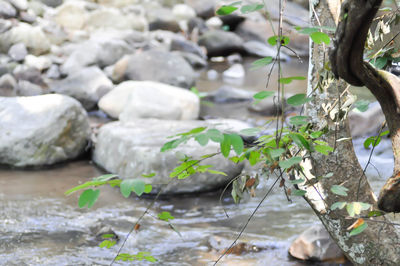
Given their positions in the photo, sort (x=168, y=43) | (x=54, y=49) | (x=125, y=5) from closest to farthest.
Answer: (x=54, y=49), (x=168, y=43), (x=125, y=5)

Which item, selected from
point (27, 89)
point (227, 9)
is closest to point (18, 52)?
point (27, 89)

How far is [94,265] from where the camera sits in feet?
10.8

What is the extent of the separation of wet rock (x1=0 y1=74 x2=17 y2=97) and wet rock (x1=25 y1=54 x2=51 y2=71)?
1.43 metres

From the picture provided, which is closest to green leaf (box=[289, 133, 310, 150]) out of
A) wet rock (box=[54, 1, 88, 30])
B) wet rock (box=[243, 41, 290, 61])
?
wet rock (box=[243, 41, 290, 61])

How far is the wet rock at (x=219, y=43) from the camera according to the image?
12172 mm

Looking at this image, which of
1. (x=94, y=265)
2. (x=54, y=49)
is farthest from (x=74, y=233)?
(x=54, y=49)

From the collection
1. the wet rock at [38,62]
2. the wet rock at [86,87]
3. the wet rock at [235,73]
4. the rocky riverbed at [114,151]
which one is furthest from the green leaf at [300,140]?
the wet rock at [235,73]

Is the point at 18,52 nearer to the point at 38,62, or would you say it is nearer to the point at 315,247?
the point at 38,62

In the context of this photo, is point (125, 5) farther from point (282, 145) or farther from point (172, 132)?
point (282, 145)

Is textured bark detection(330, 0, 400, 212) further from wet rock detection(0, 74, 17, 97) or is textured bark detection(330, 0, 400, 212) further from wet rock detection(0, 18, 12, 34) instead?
wet rock detection(0, 18, 12, 34)

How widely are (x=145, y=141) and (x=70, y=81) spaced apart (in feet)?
10.3

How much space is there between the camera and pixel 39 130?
5113 mm

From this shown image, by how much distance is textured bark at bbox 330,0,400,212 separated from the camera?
4.24 feet

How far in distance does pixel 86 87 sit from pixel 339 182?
590cm
